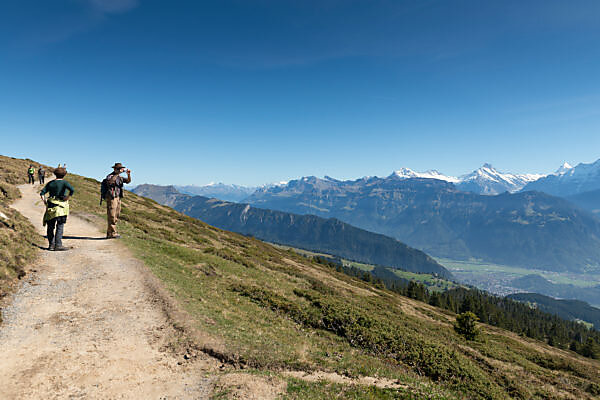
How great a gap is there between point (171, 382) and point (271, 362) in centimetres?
342

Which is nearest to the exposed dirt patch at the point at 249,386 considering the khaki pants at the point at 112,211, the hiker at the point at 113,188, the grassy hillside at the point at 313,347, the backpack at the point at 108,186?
the grassy hillside at the point at 313,347

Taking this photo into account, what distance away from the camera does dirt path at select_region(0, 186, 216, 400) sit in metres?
6.83

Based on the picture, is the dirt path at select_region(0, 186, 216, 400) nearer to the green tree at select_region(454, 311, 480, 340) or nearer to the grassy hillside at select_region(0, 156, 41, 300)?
the grassy hillside at select_region(0, 156, 41, 300)

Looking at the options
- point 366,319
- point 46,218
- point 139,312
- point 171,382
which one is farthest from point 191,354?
point 46,218

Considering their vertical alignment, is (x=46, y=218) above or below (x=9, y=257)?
above

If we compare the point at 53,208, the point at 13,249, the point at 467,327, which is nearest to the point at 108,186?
the point at 53,208

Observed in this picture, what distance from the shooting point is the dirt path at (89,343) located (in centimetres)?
683

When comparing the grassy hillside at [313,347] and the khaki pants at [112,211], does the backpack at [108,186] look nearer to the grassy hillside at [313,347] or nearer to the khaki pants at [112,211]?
the khaki pants at [112,211]

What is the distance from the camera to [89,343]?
859 cm

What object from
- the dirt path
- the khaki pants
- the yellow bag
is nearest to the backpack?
the khaki pants

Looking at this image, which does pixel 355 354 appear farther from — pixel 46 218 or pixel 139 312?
pixel 46 218

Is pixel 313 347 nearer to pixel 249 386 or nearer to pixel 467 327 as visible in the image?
pixel 249 386

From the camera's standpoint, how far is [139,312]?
11.0 metres

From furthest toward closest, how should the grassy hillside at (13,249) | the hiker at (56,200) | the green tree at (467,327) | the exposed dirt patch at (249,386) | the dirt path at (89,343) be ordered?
the green tree at (467,327) → the hiker at (56,200) → the grassy hillside at (13,249) → the exposed dirt patch at (249,386) → the dirt path at (89,343)
